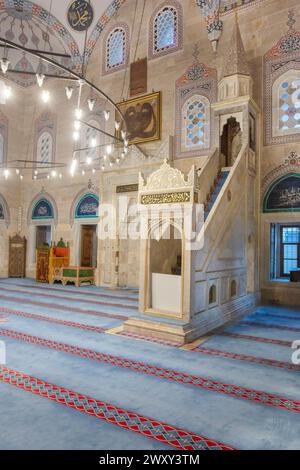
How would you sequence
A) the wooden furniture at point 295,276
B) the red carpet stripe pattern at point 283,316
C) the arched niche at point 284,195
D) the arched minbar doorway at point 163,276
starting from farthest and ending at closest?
the wooden furniture at point 295,276
the arched niche at point 284,195
the red carpet stripe pattern at point 283,316
the arched minbar doorway at point 163,276

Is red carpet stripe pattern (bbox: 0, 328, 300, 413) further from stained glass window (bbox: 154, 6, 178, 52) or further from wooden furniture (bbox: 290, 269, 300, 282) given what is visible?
stained glass window (bbox: 154, 6, 178, 52)

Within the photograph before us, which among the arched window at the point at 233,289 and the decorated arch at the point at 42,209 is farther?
the decorated arch at the point at 42,209

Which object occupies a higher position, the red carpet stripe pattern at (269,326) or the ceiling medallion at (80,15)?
the ceiling medallion at (80,15)

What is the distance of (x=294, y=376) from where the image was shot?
276 centimetres

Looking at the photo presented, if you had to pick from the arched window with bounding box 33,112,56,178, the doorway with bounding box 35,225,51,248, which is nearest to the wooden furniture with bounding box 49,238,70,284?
the doorway with bounding box 35,225,51,248

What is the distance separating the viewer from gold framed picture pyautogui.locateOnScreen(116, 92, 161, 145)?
781 centimetres

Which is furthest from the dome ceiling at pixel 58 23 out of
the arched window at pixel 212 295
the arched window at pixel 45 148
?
the arched window at pixel 212 295

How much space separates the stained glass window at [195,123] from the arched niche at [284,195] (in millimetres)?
1756

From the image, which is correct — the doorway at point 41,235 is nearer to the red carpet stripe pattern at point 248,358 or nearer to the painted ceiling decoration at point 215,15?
the painted ceiling decoration at point 215,15

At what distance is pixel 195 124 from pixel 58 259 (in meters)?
4.68

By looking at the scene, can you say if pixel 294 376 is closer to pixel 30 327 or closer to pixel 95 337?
pixel 95 337

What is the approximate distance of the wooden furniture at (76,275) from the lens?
8.19 metres

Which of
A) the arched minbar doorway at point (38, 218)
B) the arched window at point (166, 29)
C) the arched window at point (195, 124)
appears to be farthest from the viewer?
the arched minbar doorway at point (38, 218)

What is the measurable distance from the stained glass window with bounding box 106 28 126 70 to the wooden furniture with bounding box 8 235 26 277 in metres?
5.38
